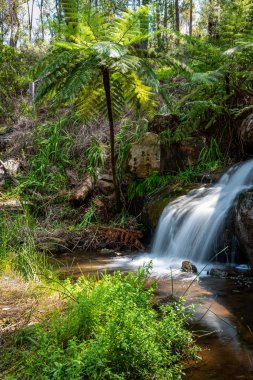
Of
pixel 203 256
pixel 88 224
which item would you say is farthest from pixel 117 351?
pixel 88 224

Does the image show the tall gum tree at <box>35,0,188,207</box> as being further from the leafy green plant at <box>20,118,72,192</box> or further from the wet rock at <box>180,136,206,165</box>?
the leafy green plant at <box>20,118,72,192</box>

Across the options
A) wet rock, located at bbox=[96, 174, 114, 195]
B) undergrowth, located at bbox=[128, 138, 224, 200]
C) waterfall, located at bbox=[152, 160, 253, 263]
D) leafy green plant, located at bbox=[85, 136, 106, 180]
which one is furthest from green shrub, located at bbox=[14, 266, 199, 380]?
leafy green plant, located at bbox=[85, 136, 106, 180]

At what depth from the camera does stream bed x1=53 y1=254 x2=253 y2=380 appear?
2627mm

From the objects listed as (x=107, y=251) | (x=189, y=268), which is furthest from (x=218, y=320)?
(x=107, y=251)

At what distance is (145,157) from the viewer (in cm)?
830

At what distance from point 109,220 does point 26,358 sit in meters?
5.73

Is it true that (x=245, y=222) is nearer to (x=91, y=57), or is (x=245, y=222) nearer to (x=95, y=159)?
(x=91, y=57)

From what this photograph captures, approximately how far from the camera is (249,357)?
274 centimetres

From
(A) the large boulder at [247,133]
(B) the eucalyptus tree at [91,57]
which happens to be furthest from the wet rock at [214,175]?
(B) the eucalyptus tree at [91,57]

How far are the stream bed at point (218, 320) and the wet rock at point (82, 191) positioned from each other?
3.01 metres

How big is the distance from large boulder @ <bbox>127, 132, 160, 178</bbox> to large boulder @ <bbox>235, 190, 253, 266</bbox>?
128 inches

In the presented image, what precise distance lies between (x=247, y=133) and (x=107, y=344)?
5.71 meters

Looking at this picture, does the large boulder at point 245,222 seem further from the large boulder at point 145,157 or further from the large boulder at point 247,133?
the large boulder at point 145,157

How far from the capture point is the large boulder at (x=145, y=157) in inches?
325
